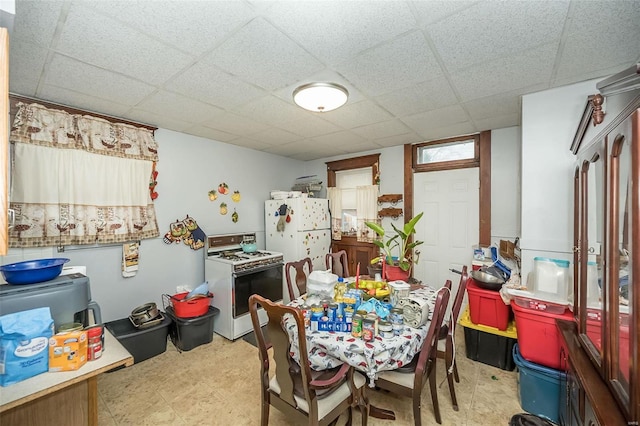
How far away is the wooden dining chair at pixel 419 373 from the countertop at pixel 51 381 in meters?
1.56

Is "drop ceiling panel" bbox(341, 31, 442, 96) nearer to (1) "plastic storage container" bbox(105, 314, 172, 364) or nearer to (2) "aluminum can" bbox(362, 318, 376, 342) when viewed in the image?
(2) "aluminum can" bbox(362, 318, 376, 342)

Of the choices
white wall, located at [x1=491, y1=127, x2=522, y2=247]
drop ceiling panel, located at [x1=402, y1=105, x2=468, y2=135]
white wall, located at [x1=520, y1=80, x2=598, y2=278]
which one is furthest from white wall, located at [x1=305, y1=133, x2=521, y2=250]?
white wall, located at [x1=520, y1=80, x2=598, y2=278]

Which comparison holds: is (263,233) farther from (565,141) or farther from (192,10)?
(565,141)

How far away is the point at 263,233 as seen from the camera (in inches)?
168

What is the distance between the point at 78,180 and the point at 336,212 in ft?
10.9

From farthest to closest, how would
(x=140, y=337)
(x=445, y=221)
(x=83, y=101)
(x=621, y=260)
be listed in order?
(x=445, y=221)
(x=140, y=337)
(x=83, y=101)
(x=621, y=260)

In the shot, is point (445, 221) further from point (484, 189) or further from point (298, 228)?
point (298, 228)

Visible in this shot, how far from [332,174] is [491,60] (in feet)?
10.2

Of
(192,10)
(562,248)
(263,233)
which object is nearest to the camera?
(192,10)

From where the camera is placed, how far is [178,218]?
323 cm

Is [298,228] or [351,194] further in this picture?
[351,194]

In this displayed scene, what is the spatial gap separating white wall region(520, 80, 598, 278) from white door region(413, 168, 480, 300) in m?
1.11

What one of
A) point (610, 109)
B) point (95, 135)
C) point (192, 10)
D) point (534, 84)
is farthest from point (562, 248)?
point (95, 135)

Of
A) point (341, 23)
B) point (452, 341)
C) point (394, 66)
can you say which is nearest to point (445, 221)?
point (452, 341)
